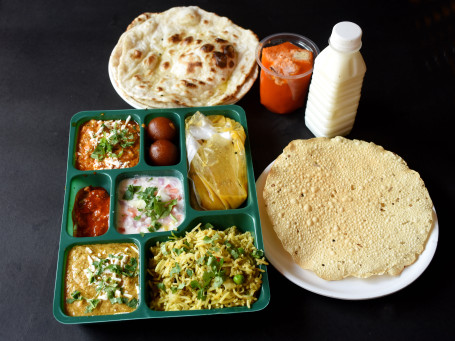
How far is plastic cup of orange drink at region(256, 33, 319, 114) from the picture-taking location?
2.98 metres

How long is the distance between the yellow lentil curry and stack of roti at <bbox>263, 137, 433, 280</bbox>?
0.77 meters

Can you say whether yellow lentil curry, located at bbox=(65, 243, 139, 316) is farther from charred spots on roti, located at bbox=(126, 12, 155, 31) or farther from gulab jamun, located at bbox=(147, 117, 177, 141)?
charred spots on roti, located at bbox=(126, 12, 155, 31)

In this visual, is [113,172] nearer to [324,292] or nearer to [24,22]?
[324,292]

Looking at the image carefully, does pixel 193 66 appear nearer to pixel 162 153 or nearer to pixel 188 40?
pixel 188 40

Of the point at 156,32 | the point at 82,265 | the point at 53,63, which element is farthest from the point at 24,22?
the point at 82,265

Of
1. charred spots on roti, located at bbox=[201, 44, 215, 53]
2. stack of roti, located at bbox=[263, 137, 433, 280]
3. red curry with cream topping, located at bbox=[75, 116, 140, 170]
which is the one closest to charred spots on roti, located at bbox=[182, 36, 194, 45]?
charred spots on roti, located at bbox=[201, 44, 215, 53]

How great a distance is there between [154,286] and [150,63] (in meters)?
1.50

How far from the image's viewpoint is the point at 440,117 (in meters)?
3.26

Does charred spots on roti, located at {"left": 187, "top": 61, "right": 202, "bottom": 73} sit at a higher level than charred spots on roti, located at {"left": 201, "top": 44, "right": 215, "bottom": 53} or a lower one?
lower

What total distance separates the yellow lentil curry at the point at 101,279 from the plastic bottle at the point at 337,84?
1307mm

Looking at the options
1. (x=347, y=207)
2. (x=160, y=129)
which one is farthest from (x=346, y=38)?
(x=160, y=129)

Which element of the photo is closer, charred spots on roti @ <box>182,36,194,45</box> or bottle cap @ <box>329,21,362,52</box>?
bottle cap @ <box>329,21,362,52</box>

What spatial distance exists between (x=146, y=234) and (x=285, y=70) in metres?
1.24

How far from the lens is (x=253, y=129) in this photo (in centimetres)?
322
